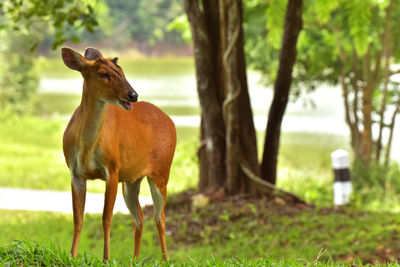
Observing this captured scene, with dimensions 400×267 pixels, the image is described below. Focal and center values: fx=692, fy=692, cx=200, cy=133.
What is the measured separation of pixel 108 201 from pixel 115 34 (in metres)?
52.8

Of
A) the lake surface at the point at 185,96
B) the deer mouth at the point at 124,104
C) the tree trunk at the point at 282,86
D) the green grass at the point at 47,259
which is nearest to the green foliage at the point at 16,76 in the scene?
the lake surface at the point at 185,96

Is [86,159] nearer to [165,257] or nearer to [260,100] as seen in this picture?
[165,257]

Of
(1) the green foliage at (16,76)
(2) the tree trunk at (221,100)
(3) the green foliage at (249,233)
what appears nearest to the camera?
(3) the green foliage at (249,233)

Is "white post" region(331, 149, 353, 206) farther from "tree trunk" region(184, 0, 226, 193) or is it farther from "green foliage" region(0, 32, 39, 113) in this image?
"green foliage" region(0, 32, 39, 113)

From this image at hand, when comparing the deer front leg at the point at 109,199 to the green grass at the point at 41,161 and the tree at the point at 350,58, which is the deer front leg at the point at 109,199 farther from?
the tree at the point at 350,58

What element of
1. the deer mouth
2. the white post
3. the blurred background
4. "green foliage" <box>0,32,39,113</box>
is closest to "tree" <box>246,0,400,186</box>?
the blurred background

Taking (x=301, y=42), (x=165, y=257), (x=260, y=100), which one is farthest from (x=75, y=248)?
(x=260, y=100)

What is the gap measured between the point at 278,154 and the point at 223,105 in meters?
5.49

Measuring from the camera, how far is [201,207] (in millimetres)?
8695

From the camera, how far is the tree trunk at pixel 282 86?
893 cm

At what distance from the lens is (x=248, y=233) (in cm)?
799

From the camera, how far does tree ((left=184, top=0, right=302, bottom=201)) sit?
852 centimetres

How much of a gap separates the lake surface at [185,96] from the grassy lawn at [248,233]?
8.40 metres

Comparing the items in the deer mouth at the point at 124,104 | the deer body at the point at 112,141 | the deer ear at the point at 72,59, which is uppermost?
the deer ear at the point at 72,59
